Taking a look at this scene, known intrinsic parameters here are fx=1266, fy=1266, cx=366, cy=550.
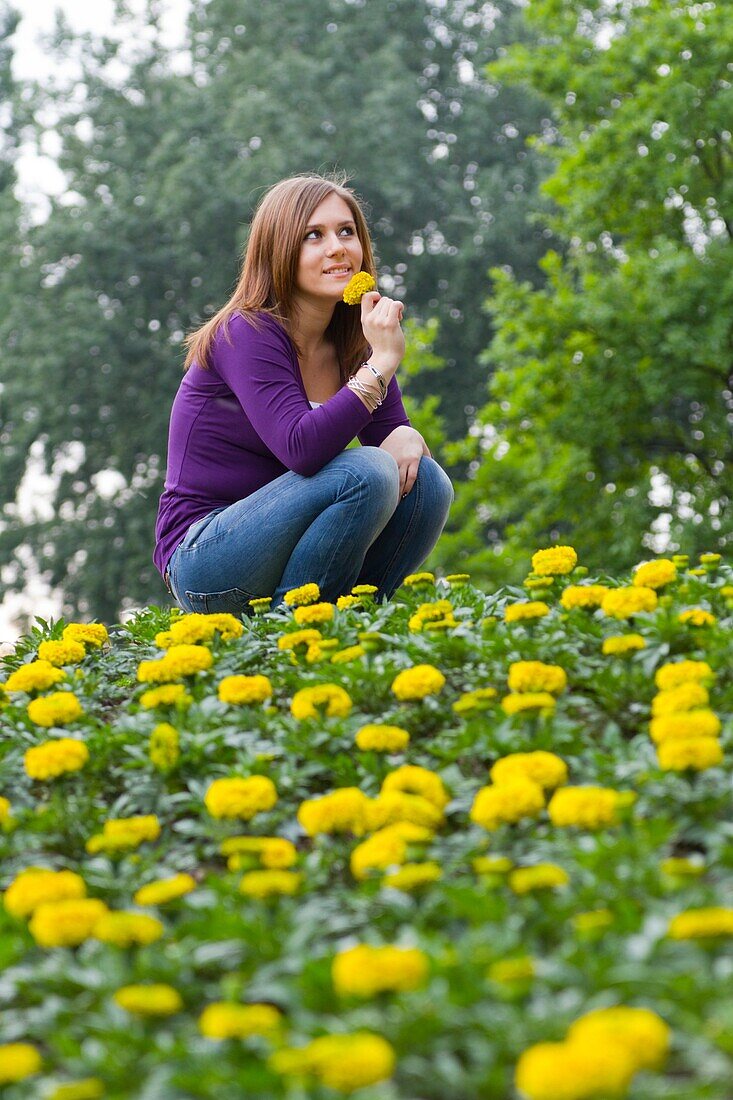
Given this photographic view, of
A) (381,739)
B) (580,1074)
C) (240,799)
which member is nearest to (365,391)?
(381,739)

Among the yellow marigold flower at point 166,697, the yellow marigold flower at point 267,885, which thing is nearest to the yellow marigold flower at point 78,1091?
the yellow marigold flower at point 267,885

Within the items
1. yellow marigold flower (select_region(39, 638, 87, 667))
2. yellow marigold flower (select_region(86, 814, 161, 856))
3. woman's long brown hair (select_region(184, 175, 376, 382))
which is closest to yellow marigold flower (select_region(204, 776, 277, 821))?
yellow marigold flower (select_region(86, 814, 161, 856))

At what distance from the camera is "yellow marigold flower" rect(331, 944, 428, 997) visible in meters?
1.54

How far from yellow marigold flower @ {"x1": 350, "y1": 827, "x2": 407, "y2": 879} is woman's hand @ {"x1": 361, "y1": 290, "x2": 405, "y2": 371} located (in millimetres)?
2283

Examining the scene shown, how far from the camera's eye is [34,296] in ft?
70.1

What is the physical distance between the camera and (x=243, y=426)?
423cm

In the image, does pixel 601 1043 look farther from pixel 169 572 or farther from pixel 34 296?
pixel 34 296

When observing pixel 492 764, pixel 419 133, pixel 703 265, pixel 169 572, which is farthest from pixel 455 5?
pixel 492 764

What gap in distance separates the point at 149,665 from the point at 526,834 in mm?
1065

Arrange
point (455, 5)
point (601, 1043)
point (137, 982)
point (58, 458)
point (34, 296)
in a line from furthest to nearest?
point (455, 5), point (58, 458), point (34, 296), point (137, 982), point (601, 1043)

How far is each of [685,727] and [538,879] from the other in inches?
19.5

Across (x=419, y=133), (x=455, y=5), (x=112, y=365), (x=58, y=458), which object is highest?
(x=455, y=5)

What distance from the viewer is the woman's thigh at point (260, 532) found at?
156 inches

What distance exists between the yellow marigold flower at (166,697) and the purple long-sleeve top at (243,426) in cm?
133
